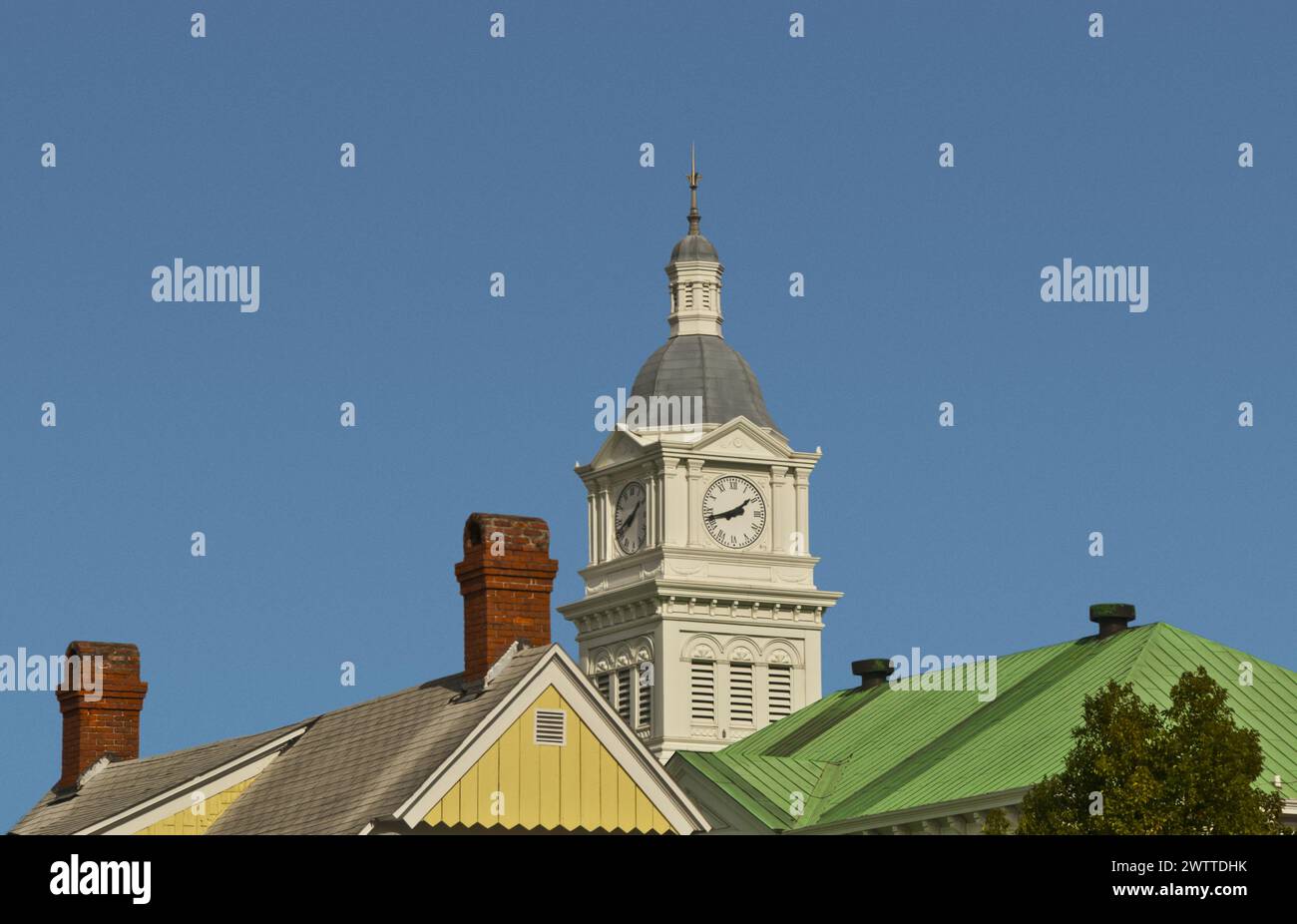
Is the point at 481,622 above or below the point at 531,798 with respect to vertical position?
above

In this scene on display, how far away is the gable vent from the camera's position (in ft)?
125

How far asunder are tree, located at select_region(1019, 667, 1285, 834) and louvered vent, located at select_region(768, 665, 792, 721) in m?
77.9

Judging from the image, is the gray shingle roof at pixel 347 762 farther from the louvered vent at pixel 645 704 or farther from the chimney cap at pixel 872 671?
the louvered vent at pixel 645 704

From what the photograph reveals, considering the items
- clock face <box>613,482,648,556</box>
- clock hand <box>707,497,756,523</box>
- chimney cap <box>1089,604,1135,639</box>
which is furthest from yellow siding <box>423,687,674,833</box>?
clock face <box>613,482,648,556</box>

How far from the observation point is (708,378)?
13012cm

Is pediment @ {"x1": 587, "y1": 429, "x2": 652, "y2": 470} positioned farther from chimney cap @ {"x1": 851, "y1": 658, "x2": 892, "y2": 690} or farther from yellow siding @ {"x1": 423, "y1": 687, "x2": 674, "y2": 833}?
yellow siding @ {"x1": 423, "y1": 687, "x2": 674, "y2": 833}

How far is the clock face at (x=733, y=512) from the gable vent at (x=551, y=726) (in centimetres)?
8908

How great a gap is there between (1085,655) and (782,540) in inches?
1981

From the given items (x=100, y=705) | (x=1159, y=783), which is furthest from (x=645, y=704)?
(x=1159, y=783)

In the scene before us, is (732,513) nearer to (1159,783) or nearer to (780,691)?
(780,691)
